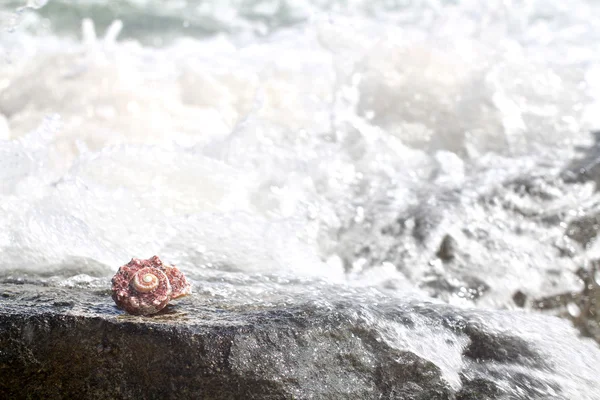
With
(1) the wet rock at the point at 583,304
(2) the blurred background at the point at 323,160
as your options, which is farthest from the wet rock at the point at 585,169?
(1) the wet rock at the point at 583,304

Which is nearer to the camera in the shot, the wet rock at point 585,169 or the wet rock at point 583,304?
the wet rock at point 583,304

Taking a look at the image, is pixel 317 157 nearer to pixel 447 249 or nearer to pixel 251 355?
pixel 447 249

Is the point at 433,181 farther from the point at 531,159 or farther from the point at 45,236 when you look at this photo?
the point at 45,236

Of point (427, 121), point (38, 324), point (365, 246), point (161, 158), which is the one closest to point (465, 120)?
point (427, 121)

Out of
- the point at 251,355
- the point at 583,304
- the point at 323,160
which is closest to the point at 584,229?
the point at 583,304

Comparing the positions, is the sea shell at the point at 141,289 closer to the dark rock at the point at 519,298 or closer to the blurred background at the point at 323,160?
the blurred background at the point at 323,160

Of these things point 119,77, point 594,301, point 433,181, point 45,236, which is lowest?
point 594,301

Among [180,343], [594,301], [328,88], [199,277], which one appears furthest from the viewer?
[328,88]
